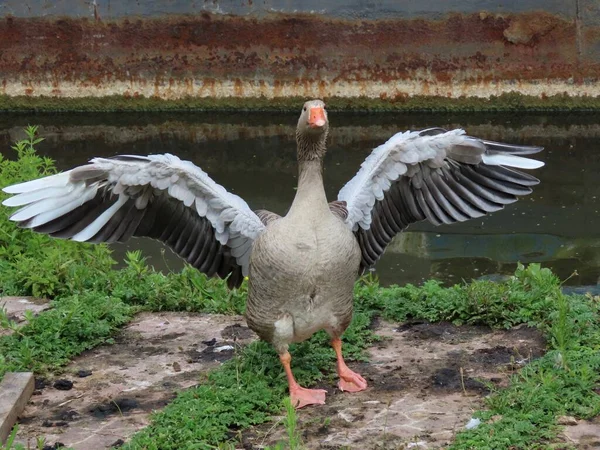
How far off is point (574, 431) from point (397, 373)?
104 centimetres

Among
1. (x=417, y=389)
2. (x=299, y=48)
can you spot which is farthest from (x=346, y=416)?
(x=299, y=48)

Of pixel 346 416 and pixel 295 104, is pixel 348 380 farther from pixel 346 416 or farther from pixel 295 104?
pixel 295 104

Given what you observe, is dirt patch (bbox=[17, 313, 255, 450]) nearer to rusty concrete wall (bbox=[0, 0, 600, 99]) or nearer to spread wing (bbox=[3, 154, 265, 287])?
spread wing (bbox=[3, 154, 265, 287])

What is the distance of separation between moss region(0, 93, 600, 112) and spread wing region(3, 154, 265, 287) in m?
6.10

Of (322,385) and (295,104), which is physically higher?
(295,104)

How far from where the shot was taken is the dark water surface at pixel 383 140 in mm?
7645

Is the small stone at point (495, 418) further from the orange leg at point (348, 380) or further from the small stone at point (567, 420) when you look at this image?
the orange leg at point (348, 380)

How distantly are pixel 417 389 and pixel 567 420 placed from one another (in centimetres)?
76

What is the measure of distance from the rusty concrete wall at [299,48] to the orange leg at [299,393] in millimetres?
6597

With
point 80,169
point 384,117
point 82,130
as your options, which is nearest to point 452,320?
point 80,169

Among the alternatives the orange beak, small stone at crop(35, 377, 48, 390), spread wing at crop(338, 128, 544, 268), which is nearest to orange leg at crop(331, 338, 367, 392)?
spread wing at crop(338, 128, 544, 268)

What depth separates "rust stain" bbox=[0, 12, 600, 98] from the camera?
10.5 meters

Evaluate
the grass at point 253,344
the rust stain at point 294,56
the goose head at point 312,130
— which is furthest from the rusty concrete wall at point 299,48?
the goose head at point 312,130

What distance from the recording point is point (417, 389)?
4582mm
